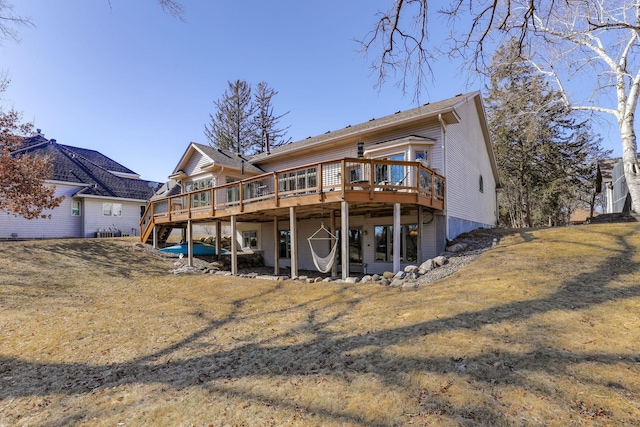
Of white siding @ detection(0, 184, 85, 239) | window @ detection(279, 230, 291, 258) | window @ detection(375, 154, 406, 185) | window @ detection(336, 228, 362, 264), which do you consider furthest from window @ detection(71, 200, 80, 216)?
window @ detection(375, 154, 406, 185)

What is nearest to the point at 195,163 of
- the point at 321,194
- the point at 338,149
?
the point at 338,149

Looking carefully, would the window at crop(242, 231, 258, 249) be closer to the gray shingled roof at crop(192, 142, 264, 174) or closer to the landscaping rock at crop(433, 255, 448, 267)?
the gray shingled roof at crop(192, 142, 264, 174)

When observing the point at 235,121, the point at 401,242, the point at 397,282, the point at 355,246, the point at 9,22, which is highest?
the point at 235,121

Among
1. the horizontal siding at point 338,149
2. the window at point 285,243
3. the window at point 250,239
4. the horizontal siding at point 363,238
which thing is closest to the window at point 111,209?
the window at point 250,239

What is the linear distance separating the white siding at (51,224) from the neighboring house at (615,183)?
32.5 metres

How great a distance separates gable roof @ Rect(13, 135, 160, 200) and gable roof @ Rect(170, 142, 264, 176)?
710 cm

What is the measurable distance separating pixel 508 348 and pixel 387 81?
415 centimetres

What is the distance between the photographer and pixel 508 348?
436cm

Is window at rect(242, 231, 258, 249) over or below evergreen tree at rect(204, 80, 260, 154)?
below

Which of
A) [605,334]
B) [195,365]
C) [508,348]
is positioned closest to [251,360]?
[195,365]

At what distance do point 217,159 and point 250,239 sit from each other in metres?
4.88

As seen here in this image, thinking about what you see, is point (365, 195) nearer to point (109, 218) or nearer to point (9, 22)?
point (9, 22)

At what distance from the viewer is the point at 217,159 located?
17.8 meters

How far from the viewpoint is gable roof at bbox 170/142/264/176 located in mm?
17766
